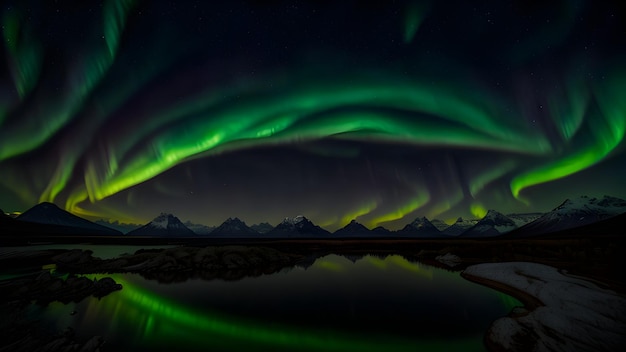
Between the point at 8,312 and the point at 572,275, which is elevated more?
the point at 572,275

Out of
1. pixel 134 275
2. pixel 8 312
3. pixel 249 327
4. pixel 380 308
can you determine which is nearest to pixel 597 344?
pixel 380 308

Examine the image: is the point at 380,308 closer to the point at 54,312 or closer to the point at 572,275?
the point at 572,275

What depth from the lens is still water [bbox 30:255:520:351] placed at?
13.8 meters

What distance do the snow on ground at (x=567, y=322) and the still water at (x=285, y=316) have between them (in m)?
1.44

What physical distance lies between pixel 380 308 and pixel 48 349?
18698 millimetres

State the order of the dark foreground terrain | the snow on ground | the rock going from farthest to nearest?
the rock, the dark foreground terrain, the snow on ground

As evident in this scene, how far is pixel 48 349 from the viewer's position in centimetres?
1127

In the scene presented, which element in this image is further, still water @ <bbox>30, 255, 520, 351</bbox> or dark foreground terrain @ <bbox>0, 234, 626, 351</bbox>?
still water @ <bbox>30, 255, 520, 351</bbox>

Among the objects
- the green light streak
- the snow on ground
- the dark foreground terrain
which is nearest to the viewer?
the snow on ground

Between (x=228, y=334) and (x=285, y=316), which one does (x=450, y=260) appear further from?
(x=228, y=334)

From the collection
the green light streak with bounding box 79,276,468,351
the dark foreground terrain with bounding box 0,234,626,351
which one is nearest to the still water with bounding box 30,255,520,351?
the green light streak with bounding box 79,276,468,351

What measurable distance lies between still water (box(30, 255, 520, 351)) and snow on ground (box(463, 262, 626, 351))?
1440mm

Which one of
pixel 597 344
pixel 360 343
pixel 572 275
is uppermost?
pixel 572 275

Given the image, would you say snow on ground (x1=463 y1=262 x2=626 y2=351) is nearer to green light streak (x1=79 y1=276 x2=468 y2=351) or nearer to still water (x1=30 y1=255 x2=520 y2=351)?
still water (x1=30 y1=255 x2=520 y2=351)
